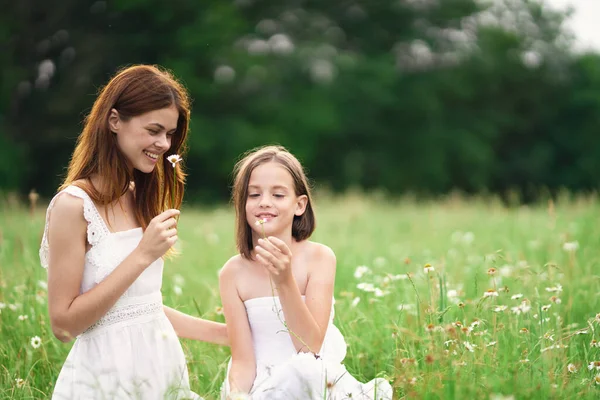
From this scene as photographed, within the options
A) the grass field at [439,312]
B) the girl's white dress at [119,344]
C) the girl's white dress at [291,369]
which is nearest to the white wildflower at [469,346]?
the grass field at [439,312]

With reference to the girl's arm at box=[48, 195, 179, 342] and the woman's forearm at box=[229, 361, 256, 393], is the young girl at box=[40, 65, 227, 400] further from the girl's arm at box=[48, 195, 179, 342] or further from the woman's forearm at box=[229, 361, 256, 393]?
the woman's forearm at box=[229, 361, 256, 393]

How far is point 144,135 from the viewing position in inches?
104

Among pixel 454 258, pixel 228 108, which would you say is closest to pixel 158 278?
pixel 454 258

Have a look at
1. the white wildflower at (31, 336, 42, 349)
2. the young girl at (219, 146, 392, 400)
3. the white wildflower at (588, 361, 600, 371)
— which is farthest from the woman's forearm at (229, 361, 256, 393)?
the white wildflower at (588, 361, 600, 371)

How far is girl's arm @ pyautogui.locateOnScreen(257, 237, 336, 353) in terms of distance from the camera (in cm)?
245

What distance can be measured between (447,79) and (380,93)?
305 cm

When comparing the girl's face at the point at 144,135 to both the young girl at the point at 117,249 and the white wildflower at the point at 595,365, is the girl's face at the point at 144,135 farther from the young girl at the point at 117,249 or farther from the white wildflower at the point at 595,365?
the white wildflower at the point at 595,365

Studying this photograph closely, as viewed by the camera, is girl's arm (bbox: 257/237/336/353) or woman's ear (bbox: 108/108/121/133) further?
woman's ear (bbox: 108/108/121/133)

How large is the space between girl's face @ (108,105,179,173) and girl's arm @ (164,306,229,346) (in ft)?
2.27

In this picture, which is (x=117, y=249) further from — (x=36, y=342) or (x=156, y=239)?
(x=36, y=342)

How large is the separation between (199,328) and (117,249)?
0.58 m

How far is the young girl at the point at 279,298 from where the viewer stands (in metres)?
2.46

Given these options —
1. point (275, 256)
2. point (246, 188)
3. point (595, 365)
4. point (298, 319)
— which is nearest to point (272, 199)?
point (246, 188)

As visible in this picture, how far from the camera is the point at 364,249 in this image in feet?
21.4
